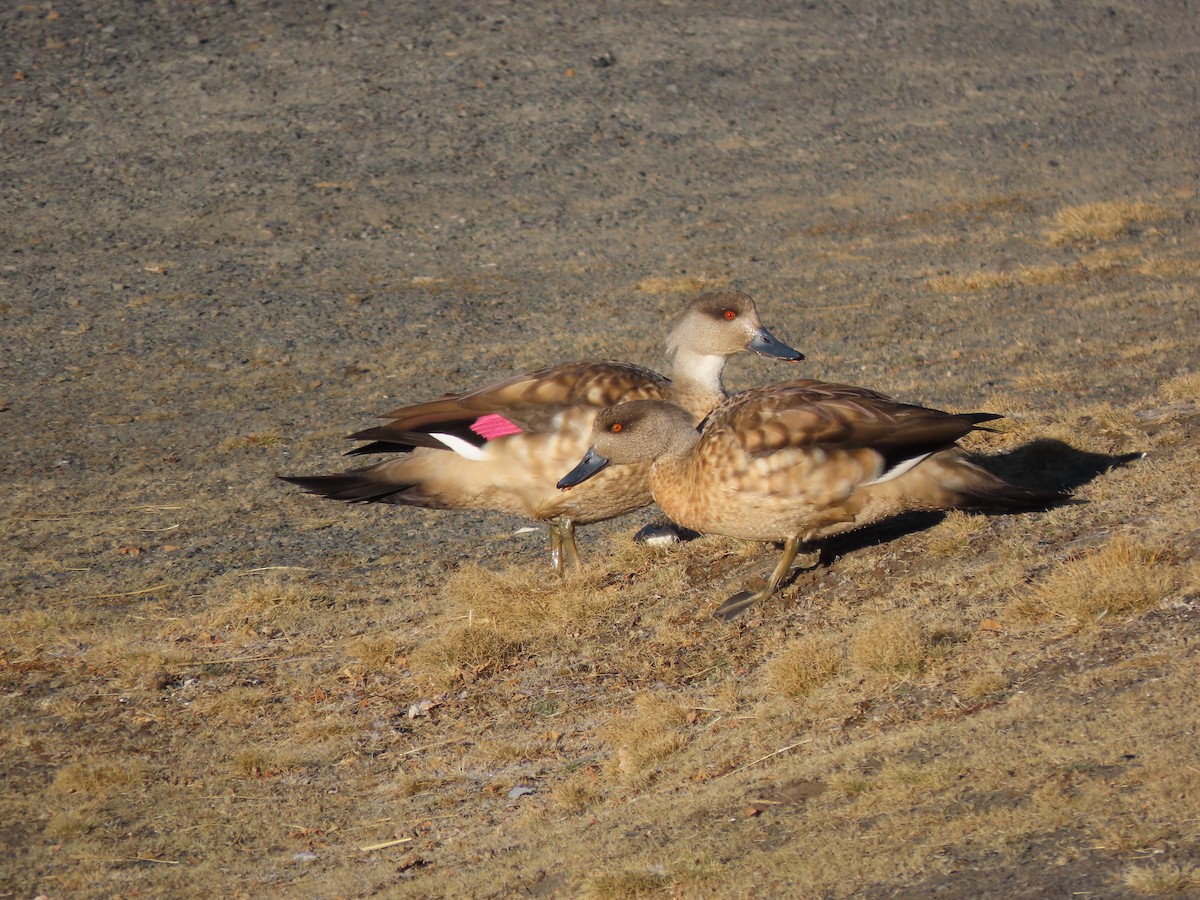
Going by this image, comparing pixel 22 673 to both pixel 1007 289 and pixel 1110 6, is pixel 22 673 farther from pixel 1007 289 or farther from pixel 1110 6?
pixel 1110 6

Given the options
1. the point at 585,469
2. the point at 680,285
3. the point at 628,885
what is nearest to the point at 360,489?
the point at 585,469

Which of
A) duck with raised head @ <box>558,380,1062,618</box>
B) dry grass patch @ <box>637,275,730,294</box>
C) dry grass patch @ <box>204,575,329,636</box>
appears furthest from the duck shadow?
dry grass patch @ <box>637,275,730,294</box>

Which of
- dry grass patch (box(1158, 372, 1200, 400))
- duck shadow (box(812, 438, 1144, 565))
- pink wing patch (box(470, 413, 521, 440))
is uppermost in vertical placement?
pink wing patch (box(470, 413, 521, 440))

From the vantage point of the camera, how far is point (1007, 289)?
14.5 metres

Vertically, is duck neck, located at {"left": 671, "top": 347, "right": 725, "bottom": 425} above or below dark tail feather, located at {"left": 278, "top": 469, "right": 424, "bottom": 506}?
above

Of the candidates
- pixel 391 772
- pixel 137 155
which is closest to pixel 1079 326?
pixel 391 772

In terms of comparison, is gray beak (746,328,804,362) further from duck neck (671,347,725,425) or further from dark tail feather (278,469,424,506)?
dark tail feather (278,469,424,506)

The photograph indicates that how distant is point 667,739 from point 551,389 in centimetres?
253

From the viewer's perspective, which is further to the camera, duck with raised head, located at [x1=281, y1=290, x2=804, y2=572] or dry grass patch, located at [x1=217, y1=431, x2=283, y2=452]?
dry grass patch, located at [x1=217, y1=431, x2=283, y2=452]

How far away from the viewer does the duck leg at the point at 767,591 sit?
693 cm

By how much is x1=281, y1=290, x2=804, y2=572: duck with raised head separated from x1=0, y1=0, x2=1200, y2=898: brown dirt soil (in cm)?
45

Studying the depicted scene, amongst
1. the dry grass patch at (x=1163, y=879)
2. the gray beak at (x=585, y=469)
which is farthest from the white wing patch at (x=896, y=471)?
the dry grass patch at (x=1163, y=879)

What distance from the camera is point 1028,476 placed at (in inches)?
317

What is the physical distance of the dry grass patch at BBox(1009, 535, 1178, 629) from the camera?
580 cm
